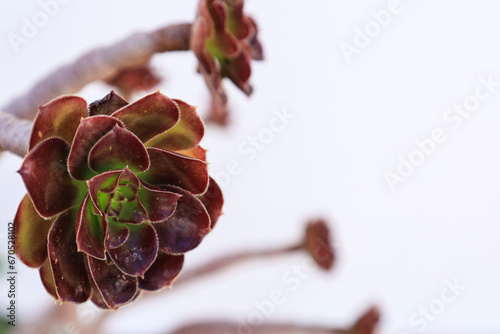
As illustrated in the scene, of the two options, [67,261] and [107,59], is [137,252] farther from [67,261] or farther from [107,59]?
[107,59]

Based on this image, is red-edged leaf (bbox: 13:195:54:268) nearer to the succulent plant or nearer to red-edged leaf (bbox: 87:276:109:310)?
red-edged leaf (bbox: 87:276:109:310)

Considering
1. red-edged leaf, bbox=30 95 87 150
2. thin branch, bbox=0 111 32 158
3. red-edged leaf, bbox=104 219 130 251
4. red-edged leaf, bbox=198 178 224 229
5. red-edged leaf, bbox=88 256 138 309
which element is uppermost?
red-edged leaf, bbox=30 95 87 150

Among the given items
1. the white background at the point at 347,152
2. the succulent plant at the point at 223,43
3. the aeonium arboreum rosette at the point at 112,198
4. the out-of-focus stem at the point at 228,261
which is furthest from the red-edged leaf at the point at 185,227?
the white background at the point at 347,152

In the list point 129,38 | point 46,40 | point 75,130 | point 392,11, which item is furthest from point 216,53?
point 46,40

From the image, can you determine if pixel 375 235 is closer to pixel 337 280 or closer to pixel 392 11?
pixel 337 280

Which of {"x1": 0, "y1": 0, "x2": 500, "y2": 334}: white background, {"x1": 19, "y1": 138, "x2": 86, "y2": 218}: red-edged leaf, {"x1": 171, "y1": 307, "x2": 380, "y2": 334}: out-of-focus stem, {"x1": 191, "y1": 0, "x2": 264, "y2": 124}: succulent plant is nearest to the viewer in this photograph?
{"x1": 19, "y1": 138, "x2": 86, "y2": 218}: red-edged leaf

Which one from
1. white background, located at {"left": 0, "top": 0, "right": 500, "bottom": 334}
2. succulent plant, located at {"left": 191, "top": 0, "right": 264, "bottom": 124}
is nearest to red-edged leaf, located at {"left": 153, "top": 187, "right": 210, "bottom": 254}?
succulent plant, located at {"left": 191, "top": 0, "right": 264, "bottom": 124}

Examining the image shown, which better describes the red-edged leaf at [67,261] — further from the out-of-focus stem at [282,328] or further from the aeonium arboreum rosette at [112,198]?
the out-of-focus stem at [282,328]
